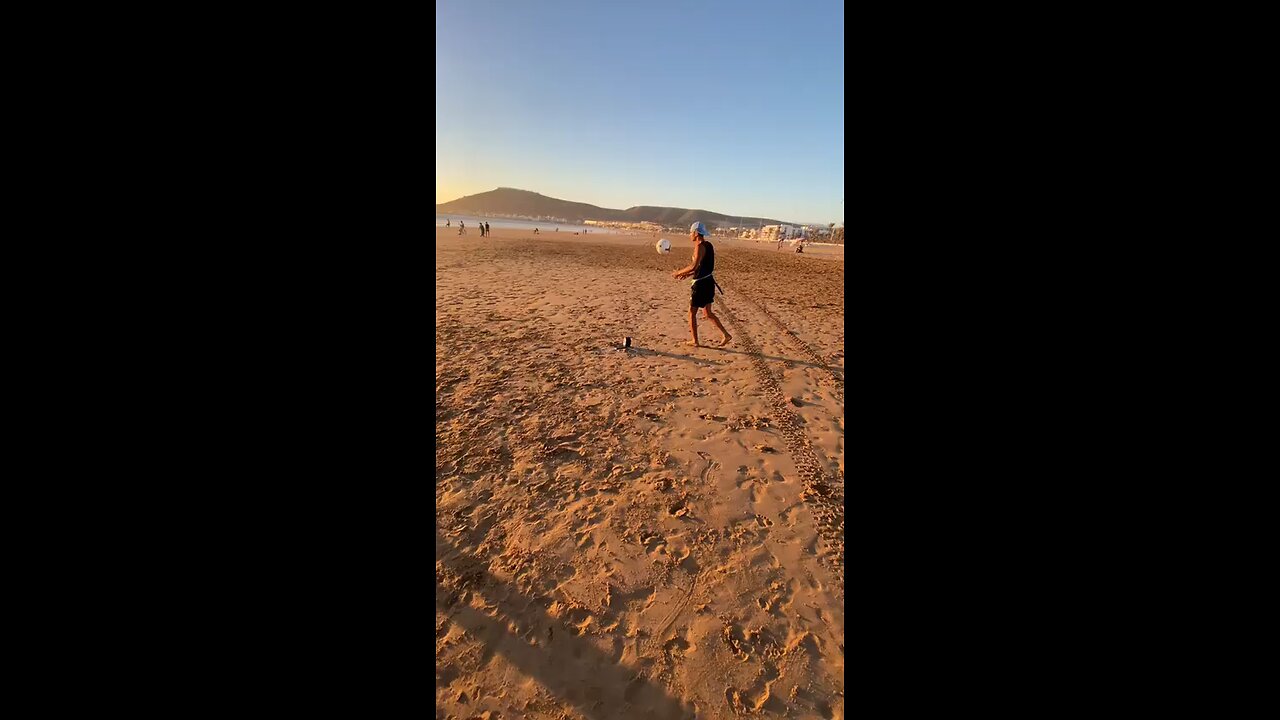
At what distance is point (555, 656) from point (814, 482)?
2.33m

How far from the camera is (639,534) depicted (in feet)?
10.1

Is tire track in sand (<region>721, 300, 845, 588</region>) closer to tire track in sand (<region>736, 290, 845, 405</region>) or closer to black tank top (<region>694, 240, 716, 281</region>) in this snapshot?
tire track in sand (<region>736, 290, 845, 405</region>)

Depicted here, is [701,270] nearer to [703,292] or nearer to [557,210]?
[703,292]

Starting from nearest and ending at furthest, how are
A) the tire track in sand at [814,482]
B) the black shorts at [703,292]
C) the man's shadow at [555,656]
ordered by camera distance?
the man's shadow at [555,656], the tire track in sand at [814,482], the black shorts at [703,292]

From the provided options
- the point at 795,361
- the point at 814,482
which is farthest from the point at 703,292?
the point at 814,482

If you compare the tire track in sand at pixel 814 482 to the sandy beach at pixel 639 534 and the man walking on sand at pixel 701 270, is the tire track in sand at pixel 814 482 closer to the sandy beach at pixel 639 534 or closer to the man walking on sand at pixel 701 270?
the sandy beach at pixel 639 534

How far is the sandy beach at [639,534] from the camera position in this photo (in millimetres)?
2123

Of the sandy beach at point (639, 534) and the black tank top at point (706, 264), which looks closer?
the sandy beach at point (639, 534)

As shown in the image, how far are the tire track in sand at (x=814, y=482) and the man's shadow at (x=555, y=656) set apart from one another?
107 cm

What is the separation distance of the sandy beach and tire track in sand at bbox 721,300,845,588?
2 cm

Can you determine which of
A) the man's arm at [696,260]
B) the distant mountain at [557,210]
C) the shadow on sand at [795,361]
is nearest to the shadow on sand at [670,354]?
the shadow on sand at [795,361]
